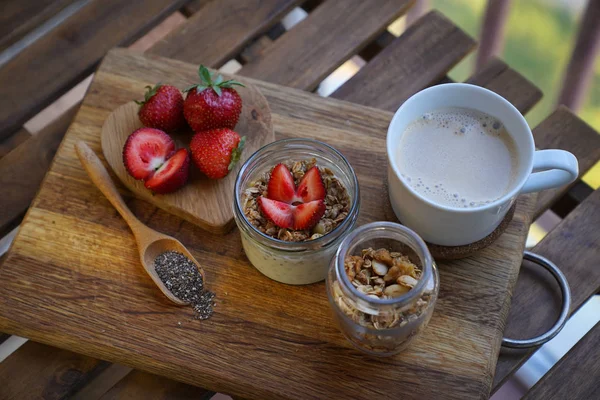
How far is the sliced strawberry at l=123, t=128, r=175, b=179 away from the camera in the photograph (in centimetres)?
106

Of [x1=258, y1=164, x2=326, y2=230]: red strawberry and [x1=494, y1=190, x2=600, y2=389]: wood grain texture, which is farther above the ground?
[x1=258, y1=164, x2=326, y2=230]: red strawberry

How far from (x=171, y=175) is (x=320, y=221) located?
0.24m

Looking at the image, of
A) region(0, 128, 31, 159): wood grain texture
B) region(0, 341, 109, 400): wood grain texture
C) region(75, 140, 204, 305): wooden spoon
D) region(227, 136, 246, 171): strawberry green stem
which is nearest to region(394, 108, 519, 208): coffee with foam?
region(227, 136, 246, 171): strawberry green stem

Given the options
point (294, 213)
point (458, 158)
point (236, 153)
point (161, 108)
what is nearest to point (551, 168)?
point (458, 158)

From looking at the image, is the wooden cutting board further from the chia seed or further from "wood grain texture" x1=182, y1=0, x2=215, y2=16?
"wood grain texture" x1=182, y1=0, x2=215, y2=16

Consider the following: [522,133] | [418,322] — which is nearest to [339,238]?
[418,322]

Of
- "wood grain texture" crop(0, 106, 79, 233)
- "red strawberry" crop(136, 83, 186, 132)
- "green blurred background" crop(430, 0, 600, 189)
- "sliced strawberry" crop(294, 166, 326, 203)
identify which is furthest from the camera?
"green blurred background" crop(430, 0, 600, 189)

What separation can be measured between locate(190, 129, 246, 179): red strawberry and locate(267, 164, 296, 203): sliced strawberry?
0.30 feet

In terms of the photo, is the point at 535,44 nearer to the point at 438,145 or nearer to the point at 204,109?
the point at 438,145

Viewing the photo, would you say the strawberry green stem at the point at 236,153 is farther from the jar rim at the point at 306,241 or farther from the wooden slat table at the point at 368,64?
the wooden slat table at the point at 368,64

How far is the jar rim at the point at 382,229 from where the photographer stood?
85 centimetres

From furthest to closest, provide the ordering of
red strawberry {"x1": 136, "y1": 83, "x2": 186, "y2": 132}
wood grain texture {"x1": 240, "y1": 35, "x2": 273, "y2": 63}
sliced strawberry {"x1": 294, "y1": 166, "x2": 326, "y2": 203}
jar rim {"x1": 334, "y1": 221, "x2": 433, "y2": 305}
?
wood grain texture {"x1": 240, "y1": 35, "x2": 273, "y2": 63} < red strawberry {"x1": 136, "y1": 83, "x2": 186, "y2": 132} < sliced strawberry {"x1": 294, "y1": 166, "x2": 326, "y2": 203} < jar rim {"x1": 334, "y1": 221, "x2": 433, "y2": 305}

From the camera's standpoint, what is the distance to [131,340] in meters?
0.99

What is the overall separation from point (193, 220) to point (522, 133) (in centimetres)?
48
